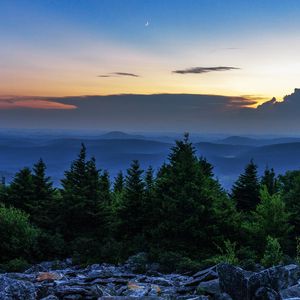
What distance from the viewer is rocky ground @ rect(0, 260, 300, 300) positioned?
→ 12359 mm

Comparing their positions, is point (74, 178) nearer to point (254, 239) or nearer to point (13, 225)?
point (13, 225)

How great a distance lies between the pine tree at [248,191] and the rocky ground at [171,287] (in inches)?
1169

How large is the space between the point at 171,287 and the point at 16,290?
21.2ft

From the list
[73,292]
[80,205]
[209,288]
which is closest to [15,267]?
[73,292]

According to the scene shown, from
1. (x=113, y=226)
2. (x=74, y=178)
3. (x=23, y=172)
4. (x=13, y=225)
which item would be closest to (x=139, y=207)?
(x=113, y=226)

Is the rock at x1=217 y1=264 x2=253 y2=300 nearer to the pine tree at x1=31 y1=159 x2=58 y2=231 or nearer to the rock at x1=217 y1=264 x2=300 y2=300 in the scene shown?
the rock at x1=217 y1=264 x2=300 y2=300

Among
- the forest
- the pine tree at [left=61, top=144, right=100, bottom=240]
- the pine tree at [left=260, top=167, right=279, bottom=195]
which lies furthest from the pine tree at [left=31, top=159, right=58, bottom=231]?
the pine tree at [left=260, top=167, right=279, bottom=195]

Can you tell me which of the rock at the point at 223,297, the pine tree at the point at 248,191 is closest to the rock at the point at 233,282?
the rock at the point at 223,297

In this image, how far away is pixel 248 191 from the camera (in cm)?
4716

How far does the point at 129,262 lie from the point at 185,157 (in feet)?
35.3

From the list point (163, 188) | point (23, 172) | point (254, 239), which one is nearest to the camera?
point (254, 239)

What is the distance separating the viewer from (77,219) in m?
35.0

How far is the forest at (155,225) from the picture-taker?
84.7ft

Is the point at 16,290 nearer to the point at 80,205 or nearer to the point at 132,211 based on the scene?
the point at 132,211
